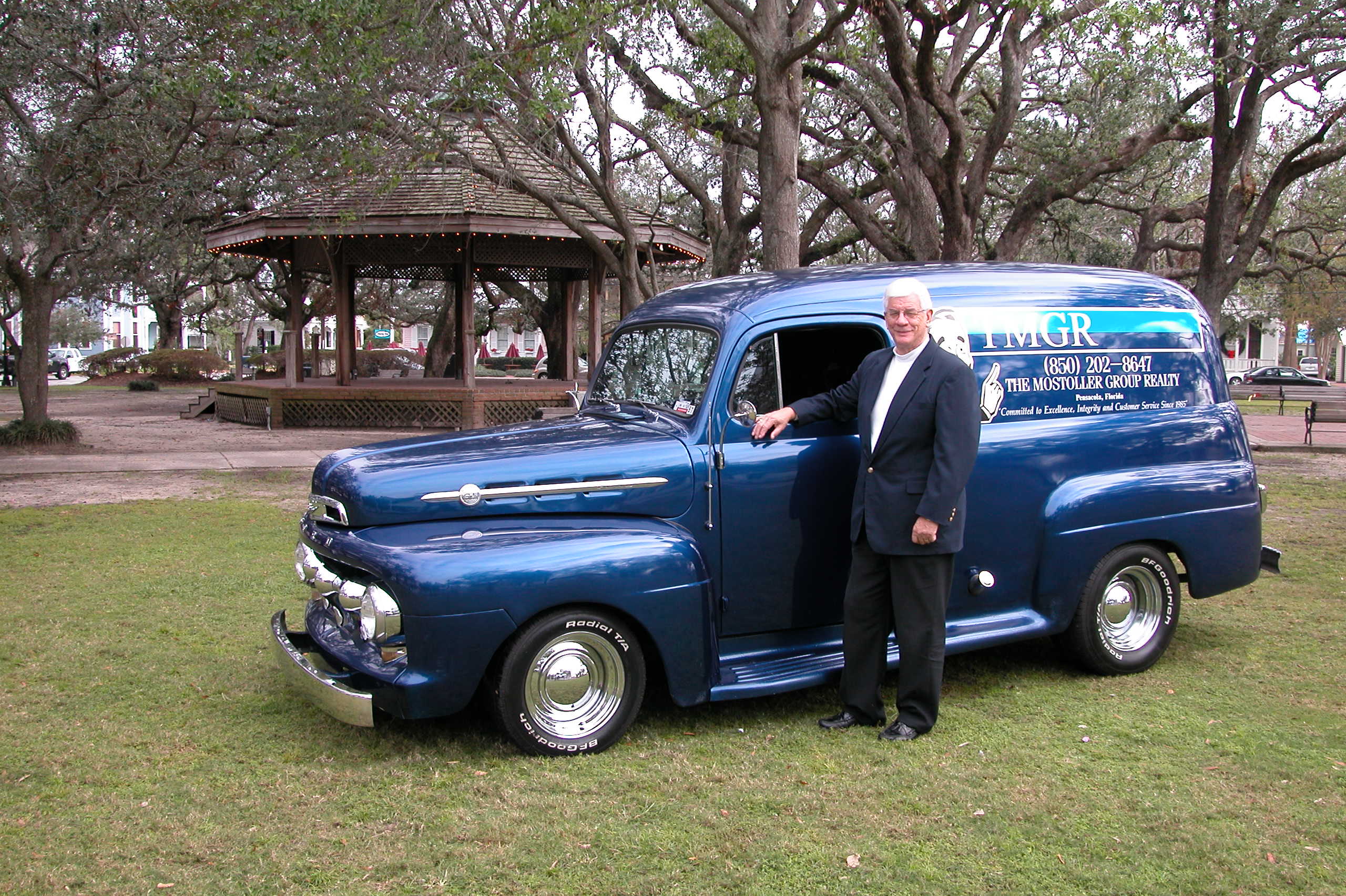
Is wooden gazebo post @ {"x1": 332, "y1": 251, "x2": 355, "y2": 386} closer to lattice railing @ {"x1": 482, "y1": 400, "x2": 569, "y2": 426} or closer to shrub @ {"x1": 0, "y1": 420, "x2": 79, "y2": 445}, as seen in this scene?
lattice railing @ {"x1": 482, "y1": 400, "x2": 569, "y2": 426}

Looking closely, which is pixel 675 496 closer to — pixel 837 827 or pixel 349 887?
pixel 837 827

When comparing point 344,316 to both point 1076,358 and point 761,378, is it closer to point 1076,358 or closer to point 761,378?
point 761,378

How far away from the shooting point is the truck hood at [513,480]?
4.65 m

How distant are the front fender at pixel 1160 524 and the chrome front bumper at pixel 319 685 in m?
3.34

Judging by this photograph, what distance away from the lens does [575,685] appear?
4645 mm

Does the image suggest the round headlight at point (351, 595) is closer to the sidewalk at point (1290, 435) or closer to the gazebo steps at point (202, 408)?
the sidewalk at point (1290, 435)

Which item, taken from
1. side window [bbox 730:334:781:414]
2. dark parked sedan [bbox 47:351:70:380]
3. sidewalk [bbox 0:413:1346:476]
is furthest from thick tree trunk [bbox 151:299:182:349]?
side window [bbox 730:334:781:414]

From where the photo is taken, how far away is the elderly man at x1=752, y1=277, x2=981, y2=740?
15.4ft

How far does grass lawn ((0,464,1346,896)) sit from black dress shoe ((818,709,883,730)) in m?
0.13

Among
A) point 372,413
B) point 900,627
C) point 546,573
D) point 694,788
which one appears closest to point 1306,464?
point 900,627

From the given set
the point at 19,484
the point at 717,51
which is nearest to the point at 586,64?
the point at 717,51

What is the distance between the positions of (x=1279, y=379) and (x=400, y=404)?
125ft

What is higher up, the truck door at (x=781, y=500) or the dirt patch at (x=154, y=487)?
the truck door at (x=781, y=500)

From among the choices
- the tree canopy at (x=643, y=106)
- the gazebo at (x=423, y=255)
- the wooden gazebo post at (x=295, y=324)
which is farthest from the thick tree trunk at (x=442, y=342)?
the tree canopy at (x=643, y=106)
